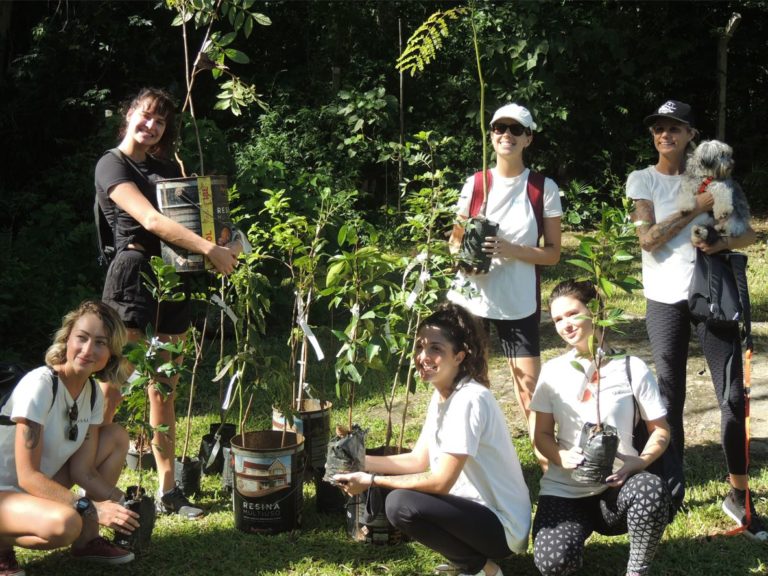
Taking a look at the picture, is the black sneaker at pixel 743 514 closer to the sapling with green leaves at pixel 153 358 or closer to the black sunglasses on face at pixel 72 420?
the sapling with green leaves at pixel 153 358

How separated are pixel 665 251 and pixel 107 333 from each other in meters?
2.24

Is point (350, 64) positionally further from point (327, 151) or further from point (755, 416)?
point (755, 416)

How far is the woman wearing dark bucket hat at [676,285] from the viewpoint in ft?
11.1

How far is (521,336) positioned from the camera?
3.62 m

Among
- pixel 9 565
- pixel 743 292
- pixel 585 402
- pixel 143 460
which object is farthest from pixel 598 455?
pixel 143 460

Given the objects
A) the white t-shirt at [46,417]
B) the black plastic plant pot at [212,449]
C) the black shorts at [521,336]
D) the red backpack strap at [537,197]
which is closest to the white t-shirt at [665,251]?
the red backpack strap at [537,197]

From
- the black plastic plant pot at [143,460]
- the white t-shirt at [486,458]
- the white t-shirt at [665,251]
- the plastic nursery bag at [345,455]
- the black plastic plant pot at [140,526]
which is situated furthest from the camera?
the black plastic plant pot at [143,460]

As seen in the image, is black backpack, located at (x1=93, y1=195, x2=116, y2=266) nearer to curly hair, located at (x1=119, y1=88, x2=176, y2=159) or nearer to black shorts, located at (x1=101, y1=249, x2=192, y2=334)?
black shorts, located at (x1=101, y1=249, x2=192, y2=334)

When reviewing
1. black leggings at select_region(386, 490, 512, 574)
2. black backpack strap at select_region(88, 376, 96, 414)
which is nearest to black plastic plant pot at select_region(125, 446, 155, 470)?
black backpack strap at select_region(88, 376, 96, 414)

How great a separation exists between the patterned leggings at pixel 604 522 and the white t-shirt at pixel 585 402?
0.05 meters

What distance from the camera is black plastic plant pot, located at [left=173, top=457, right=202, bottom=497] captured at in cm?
378

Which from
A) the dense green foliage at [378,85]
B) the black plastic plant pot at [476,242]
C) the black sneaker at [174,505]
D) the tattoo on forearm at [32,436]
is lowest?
the black sneaker at [174,505]

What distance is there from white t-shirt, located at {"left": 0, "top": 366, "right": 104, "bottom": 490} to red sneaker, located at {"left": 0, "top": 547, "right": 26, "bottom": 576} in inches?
8.6

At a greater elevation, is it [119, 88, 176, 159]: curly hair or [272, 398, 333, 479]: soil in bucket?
[119, 88, 176, 159]: curly hair
